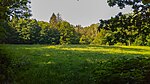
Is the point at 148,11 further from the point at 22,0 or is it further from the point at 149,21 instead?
the point at 22,0

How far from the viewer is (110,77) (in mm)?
10953

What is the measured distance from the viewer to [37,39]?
89875 mm

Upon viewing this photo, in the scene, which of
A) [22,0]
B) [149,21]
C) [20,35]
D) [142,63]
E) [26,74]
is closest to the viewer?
[142,63]

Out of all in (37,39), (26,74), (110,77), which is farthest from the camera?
(37,39)

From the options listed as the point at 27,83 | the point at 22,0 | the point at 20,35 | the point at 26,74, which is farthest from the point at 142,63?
the point at 20,35

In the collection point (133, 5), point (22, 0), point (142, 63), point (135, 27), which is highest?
point (22, 0)

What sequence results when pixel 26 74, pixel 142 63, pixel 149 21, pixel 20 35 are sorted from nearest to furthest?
pixel 142 63 < pixel 149 21 < pixel 26 74 < pixel 20 35

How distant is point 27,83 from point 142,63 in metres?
5.26

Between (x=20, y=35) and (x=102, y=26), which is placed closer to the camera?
(x=102, y=26)

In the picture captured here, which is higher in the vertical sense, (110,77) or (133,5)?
(133,5)

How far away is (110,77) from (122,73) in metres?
0.49

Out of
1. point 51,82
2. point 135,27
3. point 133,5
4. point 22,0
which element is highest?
point 22,0

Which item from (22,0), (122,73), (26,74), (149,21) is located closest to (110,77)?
(122,73)

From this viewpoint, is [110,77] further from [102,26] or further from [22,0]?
[22,0]
